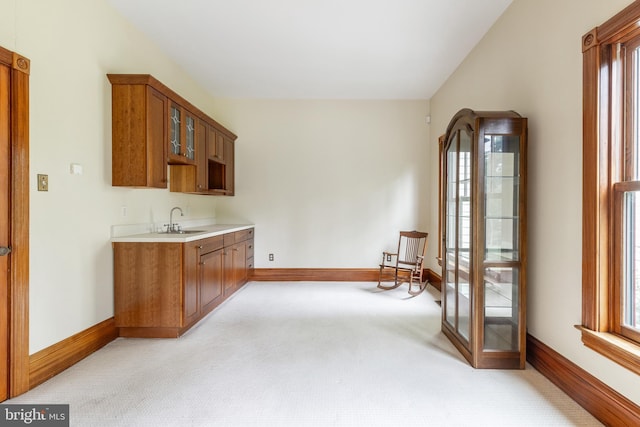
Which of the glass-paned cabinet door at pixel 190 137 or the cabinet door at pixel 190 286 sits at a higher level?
the glass-paned cabinet door at pixel 190 137

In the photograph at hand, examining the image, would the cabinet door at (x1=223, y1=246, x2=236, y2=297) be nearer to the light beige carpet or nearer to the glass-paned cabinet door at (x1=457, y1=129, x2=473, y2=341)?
the light beige carpet

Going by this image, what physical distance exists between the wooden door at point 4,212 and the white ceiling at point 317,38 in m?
1.43

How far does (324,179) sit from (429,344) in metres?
3.08

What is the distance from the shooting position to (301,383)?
216 centimetres

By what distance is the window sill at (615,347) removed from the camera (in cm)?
158

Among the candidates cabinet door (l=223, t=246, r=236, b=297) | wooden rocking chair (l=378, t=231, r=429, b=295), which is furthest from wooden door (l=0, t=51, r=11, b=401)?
wooden rocking chair (l=378, t=231, r=429, b=295)

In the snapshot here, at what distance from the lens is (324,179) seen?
5.16m

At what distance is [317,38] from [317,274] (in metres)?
3.41

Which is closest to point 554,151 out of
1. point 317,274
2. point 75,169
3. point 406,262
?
point 406,262

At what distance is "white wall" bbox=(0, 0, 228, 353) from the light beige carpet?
531 mm

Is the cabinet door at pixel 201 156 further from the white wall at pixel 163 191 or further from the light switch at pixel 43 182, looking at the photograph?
the light switch at pixel 43 182

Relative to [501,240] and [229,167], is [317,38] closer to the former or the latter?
[229,167]

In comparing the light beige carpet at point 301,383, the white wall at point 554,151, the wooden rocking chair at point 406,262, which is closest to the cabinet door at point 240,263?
the light beige carpet at point 301,383

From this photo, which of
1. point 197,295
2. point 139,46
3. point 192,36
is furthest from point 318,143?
point 197,295
